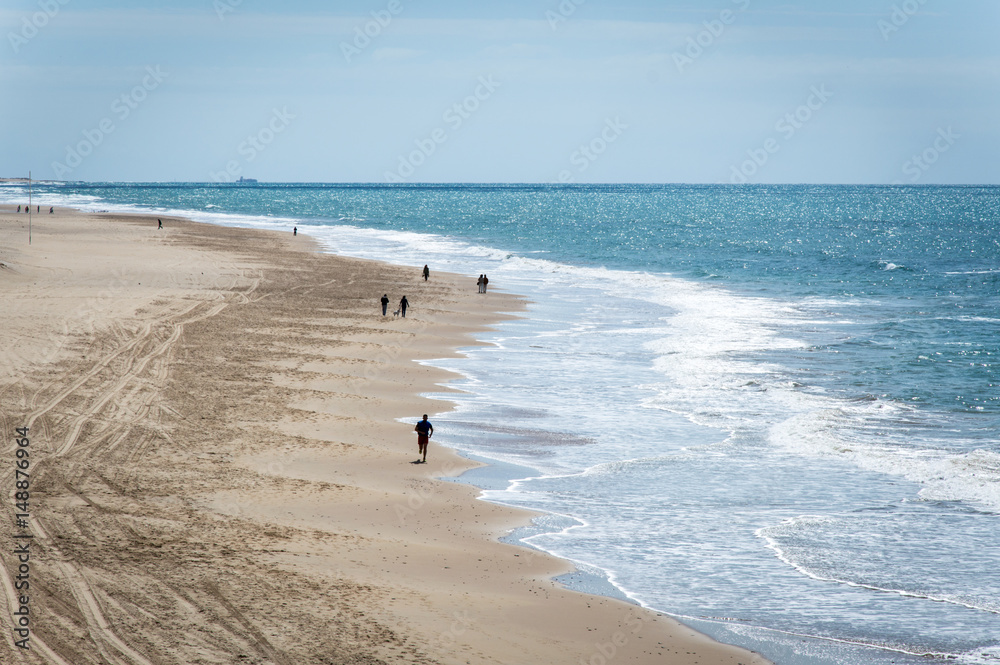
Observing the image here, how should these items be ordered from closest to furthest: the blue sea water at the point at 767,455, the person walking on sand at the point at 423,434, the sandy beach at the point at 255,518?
the sandy beach at the point at 255,518 < the blue sea water at the point at 767,455 < the person walking on sand at the point at 423,434

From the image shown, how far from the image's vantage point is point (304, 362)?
2673cm

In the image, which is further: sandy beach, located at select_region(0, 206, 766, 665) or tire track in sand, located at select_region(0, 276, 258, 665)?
sandy beach, located at select_region(0, 206, 766, 665)

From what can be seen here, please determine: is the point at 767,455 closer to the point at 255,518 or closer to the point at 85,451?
the point at 255,518

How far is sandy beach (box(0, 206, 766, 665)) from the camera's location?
33.7 ft

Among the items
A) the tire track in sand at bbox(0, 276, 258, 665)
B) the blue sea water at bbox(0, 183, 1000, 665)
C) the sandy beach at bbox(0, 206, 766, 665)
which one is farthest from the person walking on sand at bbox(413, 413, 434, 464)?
the tire track in sand at bbox(0, 276, 258, 665)

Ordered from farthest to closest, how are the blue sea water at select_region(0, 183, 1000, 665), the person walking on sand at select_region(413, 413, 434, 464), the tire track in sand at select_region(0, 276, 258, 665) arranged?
1. the person walking on sand at select_region(413, 413, 434, 464)
2. the blue sea water at select_region(0, 183, 1000, 665)
3. the tire track in sand at select_region(0, 276, 258, 665)

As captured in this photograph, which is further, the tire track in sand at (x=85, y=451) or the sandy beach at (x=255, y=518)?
the sandy beach at (x=255, y=518)

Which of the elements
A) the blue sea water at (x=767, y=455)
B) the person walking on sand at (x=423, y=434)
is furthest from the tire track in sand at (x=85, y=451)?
the blue sea water at (x=767, y=455)

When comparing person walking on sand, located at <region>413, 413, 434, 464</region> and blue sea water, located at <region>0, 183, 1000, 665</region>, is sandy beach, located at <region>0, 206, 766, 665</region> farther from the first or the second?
blue sea water, located at <region>0, 183, 1000, 665</region>

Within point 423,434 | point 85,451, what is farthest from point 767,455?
point 85,451

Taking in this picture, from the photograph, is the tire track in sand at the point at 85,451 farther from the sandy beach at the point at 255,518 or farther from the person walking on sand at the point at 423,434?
the person walking on sand at the point at 423,434

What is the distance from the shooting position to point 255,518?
1405 cm

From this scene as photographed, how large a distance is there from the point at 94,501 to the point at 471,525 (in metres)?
6.20

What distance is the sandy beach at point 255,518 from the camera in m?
10.3
